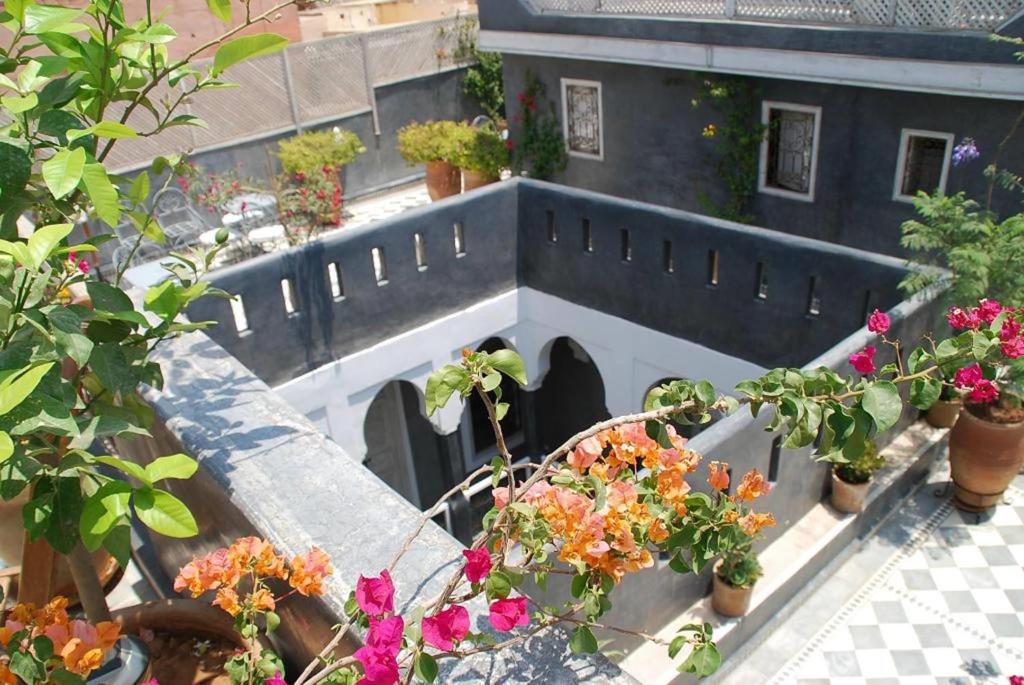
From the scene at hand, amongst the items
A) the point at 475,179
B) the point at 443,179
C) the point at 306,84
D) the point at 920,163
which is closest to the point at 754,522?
the point at 920,163

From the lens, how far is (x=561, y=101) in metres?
11.9

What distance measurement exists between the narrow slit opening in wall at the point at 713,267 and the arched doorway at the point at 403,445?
5077 millimetres

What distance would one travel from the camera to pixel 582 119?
1191cm

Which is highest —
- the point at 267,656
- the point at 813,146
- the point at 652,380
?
the point at 267,656

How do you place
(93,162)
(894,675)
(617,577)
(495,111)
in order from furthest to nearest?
(495,111) → (894,675) → (617,577) → (93,162)

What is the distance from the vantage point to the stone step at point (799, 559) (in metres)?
4.86

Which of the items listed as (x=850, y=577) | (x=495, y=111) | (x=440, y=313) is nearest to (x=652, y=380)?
(x=440, y=313)

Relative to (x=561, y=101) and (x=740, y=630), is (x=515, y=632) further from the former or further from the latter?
(x=561, y=101)

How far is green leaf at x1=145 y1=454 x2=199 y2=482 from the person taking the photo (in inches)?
61.2

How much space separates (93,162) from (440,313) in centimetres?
729

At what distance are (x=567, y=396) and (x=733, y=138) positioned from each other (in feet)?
15.2

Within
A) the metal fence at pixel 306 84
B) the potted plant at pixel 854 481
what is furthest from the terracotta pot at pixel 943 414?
the metal fence at pixel 306 84

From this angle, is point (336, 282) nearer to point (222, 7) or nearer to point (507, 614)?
point (222, 7)

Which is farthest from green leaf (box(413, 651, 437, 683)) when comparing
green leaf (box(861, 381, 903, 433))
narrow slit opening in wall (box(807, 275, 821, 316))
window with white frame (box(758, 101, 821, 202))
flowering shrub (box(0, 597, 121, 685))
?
window with white frame (box(758, 101, 821, 202))
